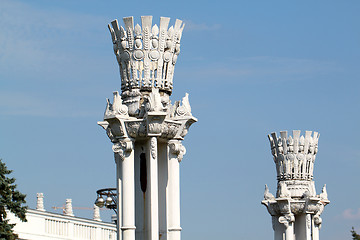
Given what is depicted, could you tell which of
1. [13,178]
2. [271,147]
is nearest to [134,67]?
[13,178]

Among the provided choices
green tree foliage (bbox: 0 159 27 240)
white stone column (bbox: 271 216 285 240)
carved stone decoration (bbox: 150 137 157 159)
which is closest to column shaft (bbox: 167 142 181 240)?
carved stone decoration (bbox: 150 137 157 159)

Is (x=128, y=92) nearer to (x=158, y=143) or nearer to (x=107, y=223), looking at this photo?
(x=158, y=143)

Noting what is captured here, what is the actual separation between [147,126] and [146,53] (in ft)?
7.23

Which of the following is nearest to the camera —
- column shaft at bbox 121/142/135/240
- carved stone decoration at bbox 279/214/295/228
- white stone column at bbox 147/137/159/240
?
white stone column at bbox 147/137/159/240

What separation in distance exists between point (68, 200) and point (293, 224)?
2478 cm

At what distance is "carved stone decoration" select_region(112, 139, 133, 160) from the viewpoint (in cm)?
2623

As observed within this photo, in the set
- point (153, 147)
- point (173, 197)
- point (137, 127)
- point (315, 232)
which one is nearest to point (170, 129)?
point (153, 147)

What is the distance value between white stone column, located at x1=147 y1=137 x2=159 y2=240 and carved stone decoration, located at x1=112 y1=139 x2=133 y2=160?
582 millimetres

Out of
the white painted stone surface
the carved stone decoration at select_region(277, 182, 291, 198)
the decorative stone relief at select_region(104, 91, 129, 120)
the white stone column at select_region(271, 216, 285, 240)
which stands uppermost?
the white painted stone surface

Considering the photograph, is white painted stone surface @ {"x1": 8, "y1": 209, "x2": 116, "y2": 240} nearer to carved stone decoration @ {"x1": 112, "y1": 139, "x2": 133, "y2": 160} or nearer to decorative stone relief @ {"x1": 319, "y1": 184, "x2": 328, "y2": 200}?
decorative stone relief @ {"x1": 319, "y1": 184, "x2": 328, "y2": 200}

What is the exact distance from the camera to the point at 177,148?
26578 mm

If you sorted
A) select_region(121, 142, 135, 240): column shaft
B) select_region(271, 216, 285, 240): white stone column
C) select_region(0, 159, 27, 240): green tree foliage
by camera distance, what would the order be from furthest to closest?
1. select_region(271, 216, 285, 240): white stone column
2. select_region(0, 159, 27, 240): green tree foliage
3. select_region(121, 142, 135, 240): column shaft

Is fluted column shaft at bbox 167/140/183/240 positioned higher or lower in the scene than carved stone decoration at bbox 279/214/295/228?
lower

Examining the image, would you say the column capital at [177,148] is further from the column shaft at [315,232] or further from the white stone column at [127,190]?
the column shaft at [315,232]
